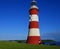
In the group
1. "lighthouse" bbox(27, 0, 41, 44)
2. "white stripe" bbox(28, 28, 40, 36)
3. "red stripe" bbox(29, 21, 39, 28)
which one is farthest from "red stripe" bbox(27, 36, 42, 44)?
"red stripe" bbox(29, 21, 39, 28)

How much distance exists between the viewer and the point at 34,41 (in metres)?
23.3

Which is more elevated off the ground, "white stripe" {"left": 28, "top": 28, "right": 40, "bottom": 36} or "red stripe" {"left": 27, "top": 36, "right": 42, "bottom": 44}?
"white stripe" {"left": 28, "top": 28, "right": 40, "bottom": 36}

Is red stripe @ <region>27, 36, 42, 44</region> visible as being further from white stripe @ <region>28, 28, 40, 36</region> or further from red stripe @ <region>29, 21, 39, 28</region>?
red stripe @ <region>29, 21, 39, 28</region>

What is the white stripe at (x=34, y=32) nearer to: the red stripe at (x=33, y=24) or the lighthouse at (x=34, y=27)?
the lighthouse at (x=34, y=27)

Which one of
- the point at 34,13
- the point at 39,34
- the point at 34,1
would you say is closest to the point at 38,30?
the point at 39,34

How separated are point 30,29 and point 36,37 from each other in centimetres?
130

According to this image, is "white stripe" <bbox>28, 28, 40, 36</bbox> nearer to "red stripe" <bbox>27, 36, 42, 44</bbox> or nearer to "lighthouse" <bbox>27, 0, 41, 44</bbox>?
"lighthouse" <bbox>27, 0, 41, 44</bbox>

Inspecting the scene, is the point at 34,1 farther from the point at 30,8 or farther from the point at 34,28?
the point at 34,28

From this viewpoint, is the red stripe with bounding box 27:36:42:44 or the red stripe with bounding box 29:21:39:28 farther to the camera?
Result: the red stripe with bounding box 29:21:39:28

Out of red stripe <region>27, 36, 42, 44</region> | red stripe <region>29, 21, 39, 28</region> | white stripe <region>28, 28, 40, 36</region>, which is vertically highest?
red stripe <region>29, 21, 39, 28</region>

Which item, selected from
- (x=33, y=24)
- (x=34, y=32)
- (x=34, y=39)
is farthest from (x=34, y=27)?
(x=34, y=39)

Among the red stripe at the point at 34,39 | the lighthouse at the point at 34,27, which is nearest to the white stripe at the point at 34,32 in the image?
the lighthouse at the point at 34,27

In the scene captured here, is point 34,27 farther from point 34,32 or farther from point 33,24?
point 34,32

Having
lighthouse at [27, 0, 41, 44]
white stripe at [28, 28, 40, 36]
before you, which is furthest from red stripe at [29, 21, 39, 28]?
white stripe at [28, 28, 40, 36]
